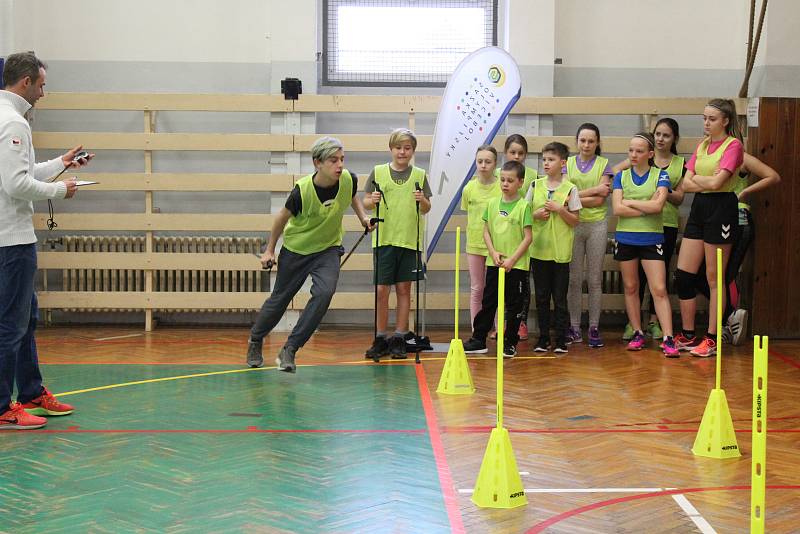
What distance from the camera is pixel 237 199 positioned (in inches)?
337

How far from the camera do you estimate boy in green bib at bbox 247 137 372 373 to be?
598 centimetres

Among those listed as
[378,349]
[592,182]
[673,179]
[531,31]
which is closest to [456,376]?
[378,349]

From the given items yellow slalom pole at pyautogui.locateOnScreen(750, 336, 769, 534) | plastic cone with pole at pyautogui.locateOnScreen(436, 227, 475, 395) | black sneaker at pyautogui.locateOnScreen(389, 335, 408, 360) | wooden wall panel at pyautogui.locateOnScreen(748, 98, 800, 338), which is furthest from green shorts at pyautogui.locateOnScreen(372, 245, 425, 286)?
yellow slalom pole at pyautogui.locateOnScreen(750, 336, 769, 534)

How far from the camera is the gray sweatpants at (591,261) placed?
7.39 meters

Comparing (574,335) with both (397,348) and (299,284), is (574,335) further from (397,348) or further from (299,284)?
(299,284)

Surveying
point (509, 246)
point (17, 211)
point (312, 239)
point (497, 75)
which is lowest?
point (509, 246)

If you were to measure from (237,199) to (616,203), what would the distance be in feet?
10.9

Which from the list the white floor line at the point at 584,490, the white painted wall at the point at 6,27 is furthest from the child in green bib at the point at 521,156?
the white painted wall at the point at 6,27

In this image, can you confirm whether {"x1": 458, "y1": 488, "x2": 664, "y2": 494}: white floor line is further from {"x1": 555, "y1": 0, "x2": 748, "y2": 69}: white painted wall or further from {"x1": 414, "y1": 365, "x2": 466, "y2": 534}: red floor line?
{"x1": 555, "y1": 0, "x2": 748, "y2": 69}: white painted wall

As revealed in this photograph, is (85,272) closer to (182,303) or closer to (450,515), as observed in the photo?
(182,303)

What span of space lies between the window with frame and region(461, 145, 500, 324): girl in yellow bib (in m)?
1.64

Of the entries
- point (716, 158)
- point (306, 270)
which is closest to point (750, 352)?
point (716, 158)

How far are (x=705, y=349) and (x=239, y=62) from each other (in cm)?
465

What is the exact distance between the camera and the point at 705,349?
687 cm
